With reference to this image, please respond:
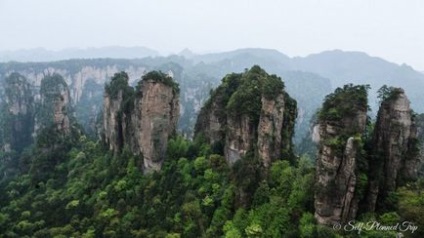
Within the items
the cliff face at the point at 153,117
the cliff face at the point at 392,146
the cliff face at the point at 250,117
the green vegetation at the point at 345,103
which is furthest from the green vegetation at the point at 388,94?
the cliff face at the point at 153,117

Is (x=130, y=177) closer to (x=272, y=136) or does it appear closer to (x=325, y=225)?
(x=272, y=136)

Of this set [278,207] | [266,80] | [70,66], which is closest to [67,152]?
[266,80]

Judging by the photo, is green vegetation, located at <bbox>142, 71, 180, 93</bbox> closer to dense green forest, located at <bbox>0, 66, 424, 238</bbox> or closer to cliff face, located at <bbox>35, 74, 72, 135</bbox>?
dense green forest, located at <bbox>0, 66, 424, 238</bbox>

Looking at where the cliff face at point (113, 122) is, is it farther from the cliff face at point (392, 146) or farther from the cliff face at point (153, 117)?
the cliff face at point (392, 146)

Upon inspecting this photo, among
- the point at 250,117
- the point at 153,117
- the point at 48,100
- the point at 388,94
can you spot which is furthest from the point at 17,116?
the point at 388,94

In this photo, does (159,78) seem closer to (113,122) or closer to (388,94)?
(113,122)
